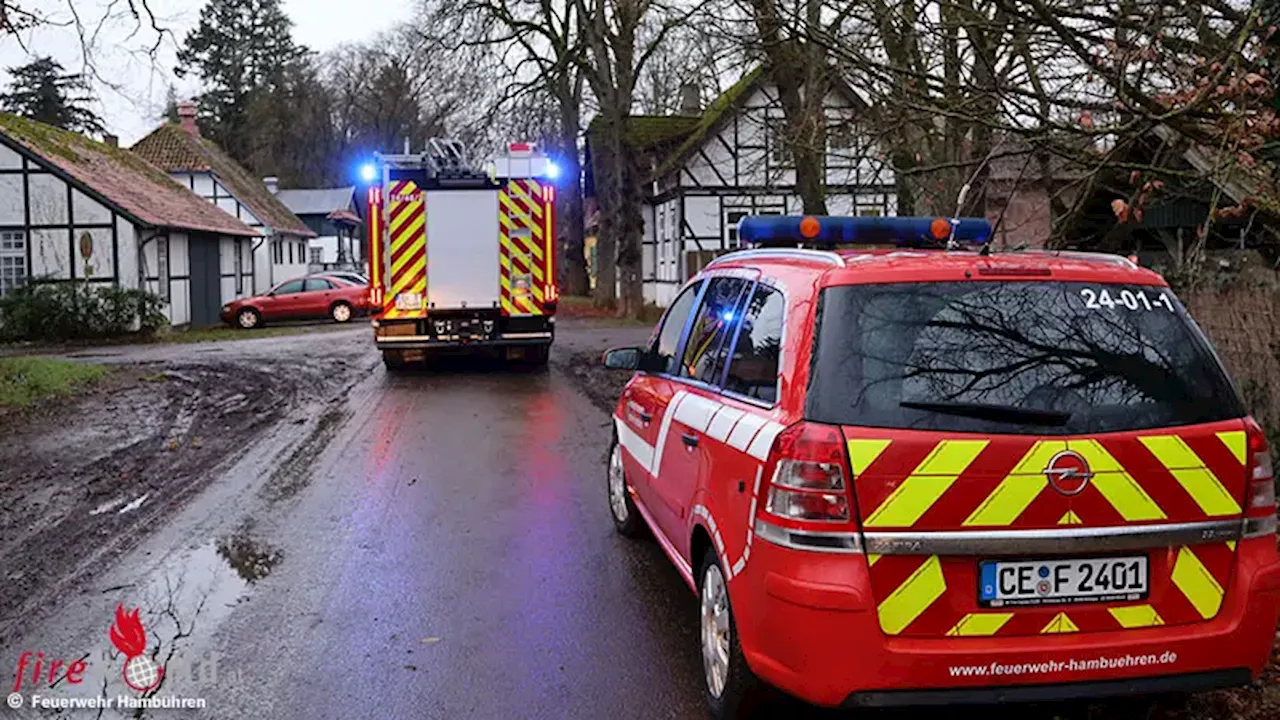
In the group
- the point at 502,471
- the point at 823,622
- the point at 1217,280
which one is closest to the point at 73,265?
the point at 502,471

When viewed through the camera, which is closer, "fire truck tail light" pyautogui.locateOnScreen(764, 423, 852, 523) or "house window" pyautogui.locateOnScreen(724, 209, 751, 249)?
"fire truck tail light" pyautogui.locateOnScreen(764, 423, 852, 523)

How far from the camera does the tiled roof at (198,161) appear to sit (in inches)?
1827

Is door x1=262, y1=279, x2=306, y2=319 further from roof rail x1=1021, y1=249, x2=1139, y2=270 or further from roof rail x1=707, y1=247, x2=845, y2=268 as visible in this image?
roof rail x1=1021, y1=249, x2=1139, y2=270

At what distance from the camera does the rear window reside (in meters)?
3.64

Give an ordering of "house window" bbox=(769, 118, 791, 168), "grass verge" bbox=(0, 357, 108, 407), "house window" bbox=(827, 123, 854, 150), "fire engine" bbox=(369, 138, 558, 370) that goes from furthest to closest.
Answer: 1. "fire engine" bbox=(369, 138, 558, 370)
2. "grass verge" bbox=(0, 357, 108, 407)
3. "house window" bbox=(769, 118, 791, 168)
4. "house window" bbox=(827, 123, 854, 150)

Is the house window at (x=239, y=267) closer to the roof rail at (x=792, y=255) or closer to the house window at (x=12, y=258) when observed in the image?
the house window at (x=12, y=258)

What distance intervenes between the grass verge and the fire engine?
12.6ft

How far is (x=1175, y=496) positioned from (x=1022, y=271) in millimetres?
863

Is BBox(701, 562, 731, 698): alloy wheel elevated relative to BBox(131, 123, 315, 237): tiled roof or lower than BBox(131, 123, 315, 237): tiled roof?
lower

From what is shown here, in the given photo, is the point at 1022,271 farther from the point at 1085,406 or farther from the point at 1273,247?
the point at 1273,247

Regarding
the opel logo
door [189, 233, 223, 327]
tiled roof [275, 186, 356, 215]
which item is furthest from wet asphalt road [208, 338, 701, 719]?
tiled roof [275, 186, 356, 215]

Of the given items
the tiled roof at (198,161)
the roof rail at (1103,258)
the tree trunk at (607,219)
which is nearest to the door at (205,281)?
the tree trunk at (607,219)

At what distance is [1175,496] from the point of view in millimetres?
3627

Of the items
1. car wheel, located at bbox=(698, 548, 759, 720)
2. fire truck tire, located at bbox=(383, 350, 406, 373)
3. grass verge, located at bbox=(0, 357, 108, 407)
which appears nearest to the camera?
car wheel, located at bbox=(698, 548, 759, 720)
